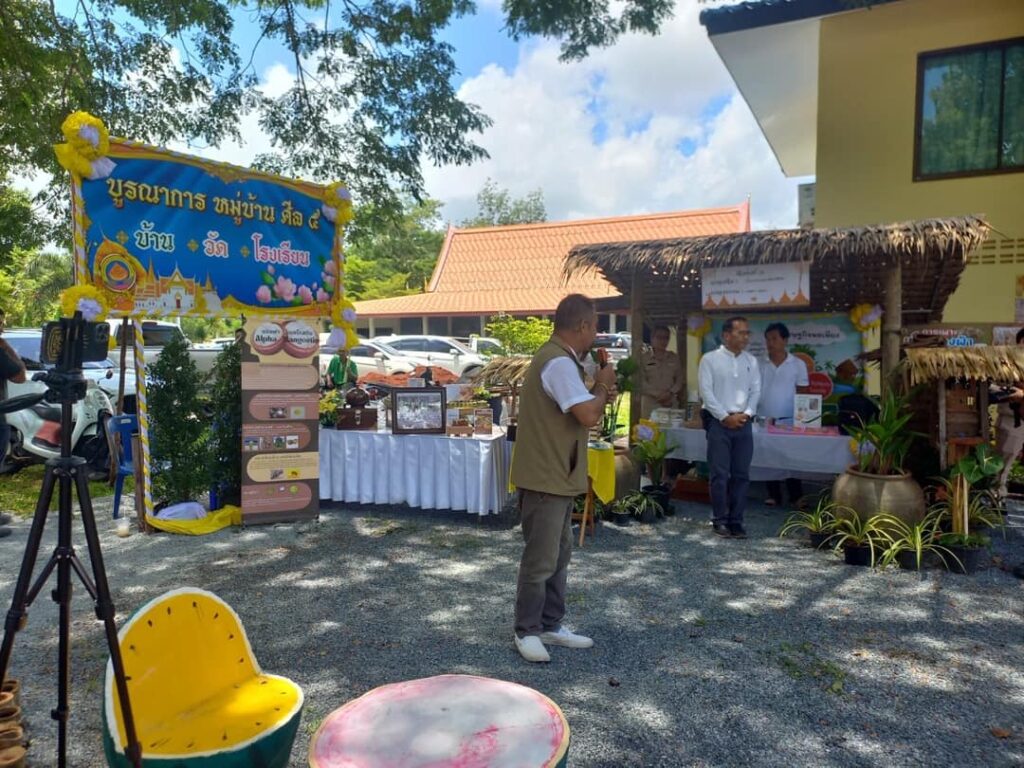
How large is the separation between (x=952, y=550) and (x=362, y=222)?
7.84m

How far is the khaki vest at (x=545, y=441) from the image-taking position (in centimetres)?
347

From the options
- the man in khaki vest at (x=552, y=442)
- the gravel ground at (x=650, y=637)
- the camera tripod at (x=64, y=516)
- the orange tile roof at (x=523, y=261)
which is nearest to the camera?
the camera tripod at (x=64, y=516)

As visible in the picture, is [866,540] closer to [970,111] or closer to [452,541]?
[452,541]

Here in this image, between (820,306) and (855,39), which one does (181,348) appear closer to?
(820,306)

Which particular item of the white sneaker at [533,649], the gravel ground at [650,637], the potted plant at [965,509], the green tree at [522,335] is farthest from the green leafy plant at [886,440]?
the green tree at [522,335]

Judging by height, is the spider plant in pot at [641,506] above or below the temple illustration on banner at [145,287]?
below

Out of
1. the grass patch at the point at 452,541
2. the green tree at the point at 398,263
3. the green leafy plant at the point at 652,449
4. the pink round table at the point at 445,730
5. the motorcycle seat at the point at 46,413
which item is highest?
the green tree at the point at 398,263

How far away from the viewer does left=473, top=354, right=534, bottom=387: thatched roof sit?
305 inches

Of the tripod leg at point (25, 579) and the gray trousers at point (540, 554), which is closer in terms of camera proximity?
the tripod leg at point (25, 579)

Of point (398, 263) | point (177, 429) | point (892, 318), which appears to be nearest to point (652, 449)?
point (892, 318)

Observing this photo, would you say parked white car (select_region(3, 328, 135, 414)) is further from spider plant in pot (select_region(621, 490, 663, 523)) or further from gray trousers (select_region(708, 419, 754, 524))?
gray trousers (select_region(708, 419, 754, 524))

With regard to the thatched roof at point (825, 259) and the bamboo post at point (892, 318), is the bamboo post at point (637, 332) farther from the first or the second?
the bamboo post at point (892, 318)

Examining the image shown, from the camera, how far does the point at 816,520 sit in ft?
18.7

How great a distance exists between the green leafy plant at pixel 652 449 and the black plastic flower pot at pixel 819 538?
1.68 m
